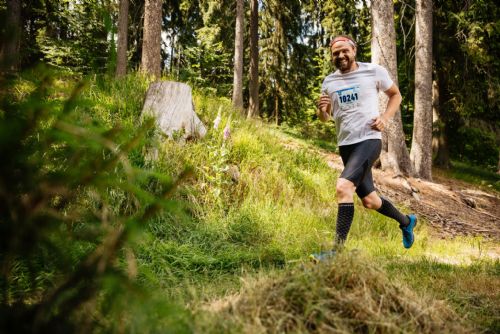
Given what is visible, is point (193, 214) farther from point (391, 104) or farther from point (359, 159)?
point (391, 104)

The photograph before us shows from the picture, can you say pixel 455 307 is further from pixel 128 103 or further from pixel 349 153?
pixel 128 103

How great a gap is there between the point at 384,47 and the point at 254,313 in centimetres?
802

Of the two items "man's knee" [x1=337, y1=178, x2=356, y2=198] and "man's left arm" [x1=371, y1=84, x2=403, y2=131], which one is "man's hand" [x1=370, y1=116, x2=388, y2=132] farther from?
"man's knee" [x1=337, y1=178, x2=356, y2=198]

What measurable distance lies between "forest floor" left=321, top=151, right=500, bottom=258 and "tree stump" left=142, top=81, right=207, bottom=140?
359cm

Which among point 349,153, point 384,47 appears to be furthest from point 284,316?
point 384,47

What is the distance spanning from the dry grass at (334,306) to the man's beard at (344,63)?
2310 millimetres

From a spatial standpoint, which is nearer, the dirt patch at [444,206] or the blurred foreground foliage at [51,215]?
the blurred foreground foliage at [51,215]

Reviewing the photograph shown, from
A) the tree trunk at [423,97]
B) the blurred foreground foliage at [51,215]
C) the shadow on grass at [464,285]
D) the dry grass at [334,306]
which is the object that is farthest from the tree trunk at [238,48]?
the blurred foreground foliage at [51,215]

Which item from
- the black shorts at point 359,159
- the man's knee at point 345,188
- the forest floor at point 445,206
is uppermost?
the black shorts at point 359,159

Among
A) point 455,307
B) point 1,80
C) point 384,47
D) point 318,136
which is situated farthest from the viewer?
point 318,136

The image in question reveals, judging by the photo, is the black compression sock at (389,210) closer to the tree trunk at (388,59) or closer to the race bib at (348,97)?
the race bib at (348,97)

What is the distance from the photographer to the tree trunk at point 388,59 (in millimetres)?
8367

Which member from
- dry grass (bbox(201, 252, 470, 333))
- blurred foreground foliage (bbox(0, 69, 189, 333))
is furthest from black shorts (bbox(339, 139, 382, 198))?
blurred foreground foliage (bbox(0, 69, 189, 333))

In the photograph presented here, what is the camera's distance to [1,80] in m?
1.02
